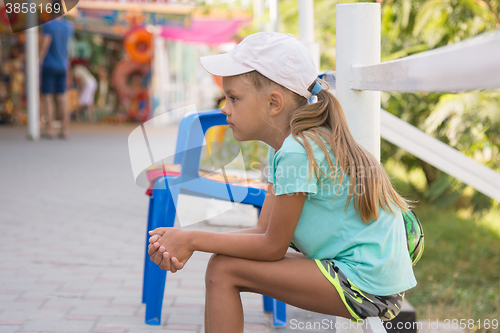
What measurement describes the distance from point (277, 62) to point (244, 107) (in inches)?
6.6

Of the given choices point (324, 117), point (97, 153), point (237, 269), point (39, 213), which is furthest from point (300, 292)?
point (97, 153)

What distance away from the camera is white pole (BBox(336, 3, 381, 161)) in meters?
1.70

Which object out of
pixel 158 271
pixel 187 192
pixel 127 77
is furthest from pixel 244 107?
pixel 127 77

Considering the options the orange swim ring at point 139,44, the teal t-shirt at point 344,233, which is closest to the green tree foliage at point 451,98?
the teal t-shirt at point 344,233

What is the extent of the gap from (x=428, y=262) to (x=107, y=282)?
261cm

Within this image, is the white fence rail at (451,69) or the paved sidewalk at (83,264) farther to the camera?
the paved sidewalk at (83,264)

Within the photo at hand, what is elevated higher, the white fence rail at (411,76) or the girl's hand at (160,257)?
the white fence rail at (411,76)

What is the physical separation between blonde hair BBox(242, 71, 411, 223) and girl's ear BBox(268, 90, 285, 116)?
0.02 m

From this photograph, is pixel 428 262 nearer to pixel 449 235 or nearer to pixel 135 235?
pixel 449 235

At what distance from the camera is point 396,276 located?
5.04ft

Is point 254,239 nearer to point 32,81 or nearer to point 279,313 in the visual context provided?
point 279,313

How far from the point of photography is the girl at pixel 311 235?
150 cm

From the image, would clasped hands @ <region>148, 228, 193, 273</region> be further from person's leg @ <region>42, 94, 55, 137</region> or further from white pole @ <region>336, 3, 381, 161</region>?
person's leg @ <region>42, 94, 55, 137</region>

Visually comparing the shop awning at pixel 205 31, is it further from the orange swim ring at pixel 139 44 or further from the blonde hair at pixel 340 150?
the blonde hair at pixel 340 150
